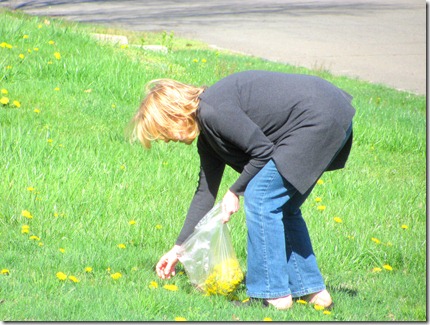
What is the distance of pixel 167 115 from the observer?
3.43 meters

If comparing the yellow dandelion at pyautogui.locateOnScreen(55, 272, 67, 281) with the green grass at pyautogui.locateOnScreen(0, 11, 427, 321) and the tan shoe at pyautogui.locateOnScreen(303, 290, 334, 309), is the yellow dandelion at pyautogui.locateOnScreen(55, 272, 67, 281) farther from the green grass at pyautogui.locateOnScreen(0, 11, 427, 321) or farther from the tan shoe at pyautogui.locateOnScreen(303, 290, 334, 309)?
the tan shoe at pyautogui.locateOnScreen(303, 290, 334, 309)

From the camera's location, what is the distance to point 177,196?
5031 millimetres

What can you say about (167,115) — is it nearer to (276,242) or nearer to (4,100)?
(276,242)

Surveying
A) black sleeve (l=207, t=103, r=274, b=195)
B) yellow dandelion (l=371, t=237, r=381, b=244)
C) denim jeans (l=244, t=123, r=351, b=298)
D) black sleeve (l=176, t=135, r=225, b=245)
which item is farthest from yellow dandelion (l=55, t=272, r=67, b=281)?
yellow dandelion (l=371, t=237, r=381, b=244)

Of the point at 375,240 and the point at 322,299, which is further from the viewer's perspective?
the point at 375,240

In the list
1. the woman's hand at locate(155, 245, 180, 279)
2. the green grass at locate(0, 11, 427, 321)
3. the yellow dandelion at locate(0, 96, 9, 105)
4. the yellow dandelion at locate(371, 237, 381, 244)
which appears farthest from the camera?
the yellow dandelion at locate(0, 96, 9, 105)

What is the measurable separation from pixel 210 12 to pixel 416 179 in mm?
11342

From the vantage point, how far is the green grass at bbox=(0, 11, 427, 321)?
3539mm

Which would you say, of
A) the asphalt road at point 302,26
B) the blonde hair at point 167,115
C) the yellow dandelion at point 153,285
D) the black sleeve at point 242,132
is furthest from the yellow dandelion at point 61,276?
the asphalt road at point 302,26

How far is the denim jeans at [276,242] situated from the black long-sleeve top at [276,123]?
0.25ft

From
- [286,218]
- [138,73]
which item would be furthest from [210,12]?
[286,218]

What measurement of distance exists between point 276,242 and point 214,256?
38cm

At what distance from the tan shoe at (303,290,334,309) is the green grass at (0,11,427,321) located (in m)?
0.07

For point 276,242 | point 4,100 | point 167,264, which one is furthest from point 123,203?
point 4,100
